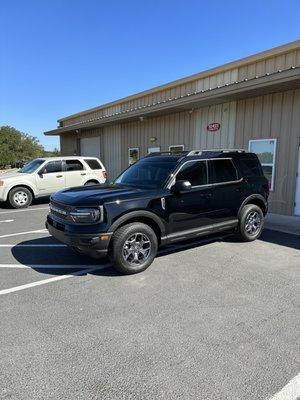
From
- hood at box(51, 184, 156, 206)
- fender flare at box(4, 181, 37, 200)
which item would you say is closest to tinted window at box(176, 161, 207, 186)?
hood at box(51, 184, 156, 206)

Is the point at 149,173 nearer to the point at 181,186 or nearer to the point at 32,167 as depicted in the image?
the point at 181,186

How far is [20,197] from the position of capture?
448 inches

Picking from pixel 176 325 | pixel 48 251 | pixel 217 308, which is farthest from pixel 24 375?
pixel 48 251

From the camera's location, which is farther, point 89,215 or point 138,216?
point 138,216

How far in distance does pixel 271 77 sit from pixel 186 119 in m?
4.93

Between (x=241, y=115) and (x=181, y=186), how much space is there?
20.9 ft

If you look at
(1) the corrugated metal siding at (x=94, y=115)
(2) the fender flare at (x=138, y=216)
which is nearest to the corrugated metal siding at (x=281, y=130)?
(2) the fender flare at (x=138, y=216)

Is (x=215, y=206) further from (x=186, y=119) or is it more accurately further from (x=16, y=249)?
(x=186, y=119)

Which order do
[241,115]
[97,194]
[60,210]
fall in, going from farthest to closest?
[241,115], [60,210], [97,194]

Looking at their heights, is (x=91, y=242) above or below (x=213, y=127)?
below

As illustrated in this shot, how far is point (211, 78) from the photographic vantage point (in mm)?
11844

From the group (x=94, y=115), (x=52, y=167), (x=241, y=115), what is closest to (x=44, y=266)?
(x=52, y=167)

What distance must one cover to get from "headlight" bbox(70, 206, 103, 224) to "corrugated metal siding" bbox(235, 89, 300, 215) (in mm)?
6586

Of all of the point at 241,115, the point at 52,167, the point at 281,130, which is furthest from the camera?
the point at 52,167
